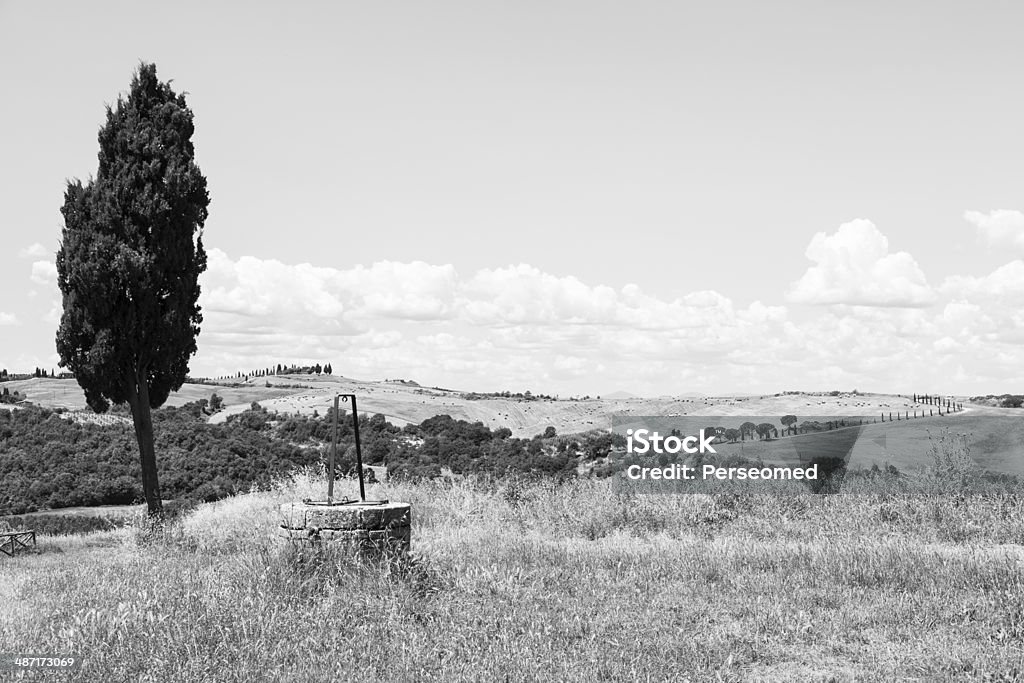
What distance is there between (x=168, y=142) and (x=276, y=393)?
1468 inches

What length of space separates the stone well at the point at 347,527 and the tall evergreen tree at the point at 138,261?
12.4 meters

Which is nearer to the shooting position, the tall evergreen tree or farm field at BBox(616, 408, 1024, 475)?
farm field at BBox(616, 408, 1024, 475)

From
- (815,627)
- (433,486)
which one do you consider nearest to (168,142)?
(433,486)

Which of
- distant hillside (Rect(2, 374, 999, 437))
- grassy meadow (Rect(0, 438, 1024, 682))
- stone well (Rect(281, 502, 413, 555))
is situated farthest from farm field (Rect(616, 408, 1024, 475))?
stone well (Rect(281, 502, 413, 555))

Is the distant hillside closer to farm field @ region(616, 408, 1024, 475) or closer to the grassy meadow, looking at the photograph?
farm field @ region(616, 408, 1024, 475)

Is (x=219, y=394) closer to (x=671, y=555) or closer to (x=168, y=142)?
(x=168, y=142)

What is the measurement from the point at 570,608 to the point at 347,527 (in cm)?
251

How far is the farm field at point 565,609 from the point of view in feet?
19.1

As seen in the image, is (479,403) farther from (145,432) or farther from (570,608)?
(570,608)

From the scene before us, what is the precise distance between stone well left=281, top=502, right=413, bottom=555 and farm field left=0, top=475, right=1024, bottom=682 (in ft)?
0.77

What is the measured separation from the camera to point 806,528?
12.9m

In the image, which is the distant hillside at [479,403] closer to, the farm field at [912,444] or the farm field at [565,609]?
the farm field at [912,444]

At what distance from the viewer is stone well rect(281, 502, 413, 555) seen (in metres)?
8.53

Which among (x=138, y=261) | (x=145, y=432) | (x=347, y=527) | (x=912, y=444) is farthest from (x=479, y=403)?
(x=347, y=527)
